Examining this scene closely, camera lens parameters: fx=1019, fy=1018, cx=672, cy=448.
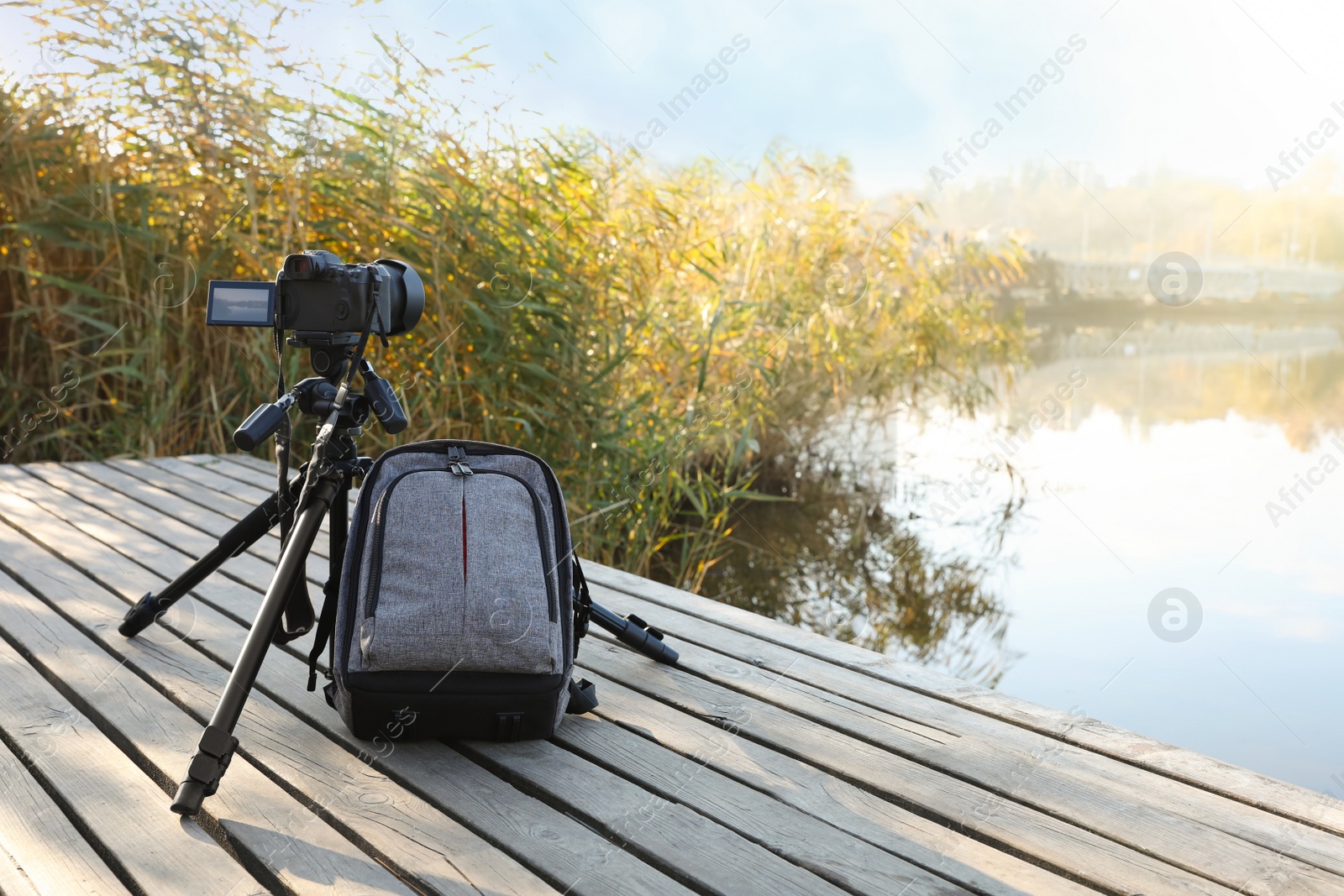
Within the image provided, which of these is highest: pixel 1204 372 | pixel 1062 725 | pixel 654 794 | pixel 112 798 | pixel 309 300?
pixel 1204 372

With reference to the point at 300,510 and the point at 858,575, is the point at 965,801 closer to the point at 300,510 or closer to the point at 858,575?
the point at 300,510

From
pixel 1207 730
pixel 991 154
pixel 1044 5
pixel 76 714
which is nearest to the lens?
pixel 76 714

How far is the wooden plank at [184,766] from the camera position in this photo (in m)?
1.08

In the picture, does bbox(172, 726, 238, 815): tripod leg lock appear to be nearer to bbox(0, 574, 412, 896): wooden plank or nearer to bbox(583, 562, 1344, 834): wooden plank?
bbox(0, 574, 412, 896): wooden plank

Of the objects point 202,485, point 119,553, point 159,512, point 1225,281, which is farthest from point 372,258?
point 1225,281

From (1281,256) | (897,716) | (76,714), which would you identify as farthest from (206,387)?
(1281,256)

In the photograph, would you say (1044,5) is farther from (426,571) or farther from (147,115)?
(426,571)

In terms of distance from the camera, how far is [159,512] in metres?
2.79

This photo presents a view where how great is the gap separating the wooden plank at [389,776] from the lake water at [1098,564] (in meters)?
2.02

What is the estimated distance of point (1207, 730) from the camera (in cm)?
288

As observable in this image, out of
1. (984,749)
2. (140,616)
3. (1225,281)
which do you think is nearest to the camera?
(984,749)

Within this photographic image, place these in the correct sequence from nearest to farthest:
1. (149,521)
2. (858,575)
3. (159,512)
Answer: (149,521)
(159,512)
(858,575)

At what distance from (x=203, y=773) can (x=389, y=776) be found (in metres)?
0.22

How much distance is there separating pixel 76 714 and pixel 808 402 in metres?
3.47
